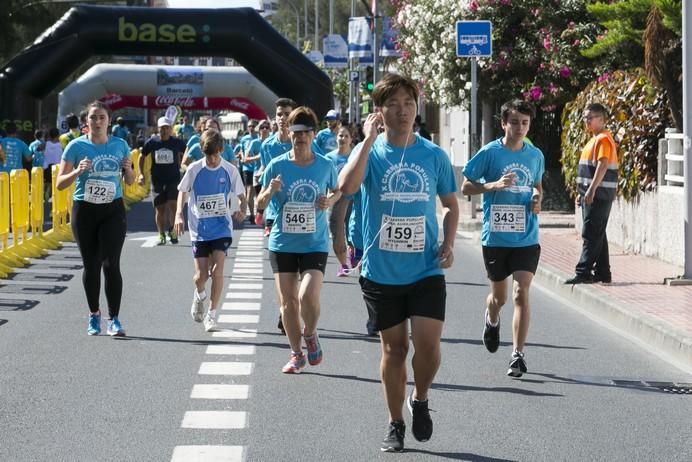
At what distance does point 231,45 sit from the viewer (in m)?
34.6

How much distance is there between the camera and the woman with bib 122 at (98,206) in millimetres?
11820

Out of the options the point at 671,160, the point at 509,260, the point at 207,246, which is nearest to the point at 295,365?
the point at 509,260

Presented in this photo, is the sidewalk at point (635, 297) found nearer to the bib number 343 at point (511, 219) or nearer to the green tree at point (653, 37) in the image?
the bib number 343 at point (511, 219)

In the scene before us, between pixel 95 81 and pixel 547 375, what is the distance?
142 ft

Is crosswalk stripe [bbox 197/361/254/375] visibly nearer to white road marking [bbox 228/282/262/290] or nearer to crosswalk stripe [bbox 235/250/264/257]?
white road marking [bbox 228/282/262/290]

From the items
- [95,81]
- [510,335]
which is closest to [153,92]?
[95,81]

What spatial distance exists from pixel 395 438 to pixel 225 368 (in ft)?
10.0

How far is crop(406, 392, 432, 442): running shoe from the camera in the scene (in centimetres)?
729

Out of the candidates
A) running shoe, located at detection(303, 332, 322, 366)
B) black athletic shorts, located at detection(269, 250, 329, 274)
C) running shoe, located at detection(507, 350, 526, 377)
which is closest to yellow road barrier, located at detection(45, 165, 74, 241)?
black athletic shorts, located at detection(269, 250, 329, 274)

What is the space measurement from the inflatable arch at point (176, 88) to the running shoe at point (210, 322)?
3899 centimetres

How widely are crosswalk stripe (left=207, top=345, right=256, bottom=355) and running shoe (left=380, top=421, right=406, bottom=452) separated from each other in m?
3.71

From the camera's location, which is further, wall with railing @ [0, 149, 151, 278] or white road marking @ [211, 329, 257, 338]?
wall with railing @ [0, 149, 151, 278]

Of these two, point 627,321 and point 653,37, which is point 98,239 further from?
point 653,37

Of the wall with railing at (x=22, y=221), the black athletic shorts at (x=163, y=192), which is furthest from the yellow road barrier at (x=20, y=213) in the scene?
the black athletic shorts at (x=163, y=192)
